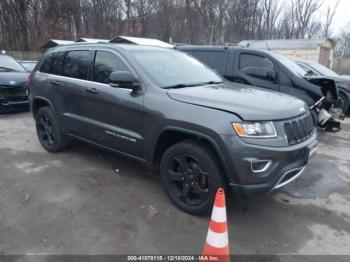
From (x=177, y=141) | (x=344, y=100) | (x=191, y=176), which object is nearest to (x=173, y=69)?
(x=177, y=141)

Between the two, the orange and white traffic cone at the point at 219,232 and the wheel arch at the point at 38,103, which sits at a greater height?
the wheel arch at the point at 38,103

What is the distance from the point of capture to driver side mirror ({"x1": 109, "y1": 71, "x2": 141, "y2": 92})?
351 centimetres

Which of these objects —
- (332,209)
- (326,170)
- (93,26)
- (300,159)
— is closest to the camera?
(300,159)

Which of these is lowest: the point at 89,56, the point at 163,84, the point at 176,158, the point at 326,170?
the point at 326,170

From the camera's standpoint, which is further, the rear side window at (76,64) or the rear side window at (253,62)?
the rear side window at (253,62)

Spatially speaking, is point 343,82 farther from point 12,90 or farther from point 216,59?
point 12,90

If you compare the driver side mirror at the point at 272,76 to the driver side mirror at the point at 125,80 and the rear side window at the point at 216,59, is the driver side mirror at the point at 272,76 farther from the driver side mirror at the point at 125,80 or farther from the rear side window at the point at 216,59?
the driver side mirror at the point at 125,80

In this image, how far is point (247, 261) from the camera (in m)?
2.74

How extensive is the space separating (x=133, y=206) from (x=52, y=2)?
31.6 metres

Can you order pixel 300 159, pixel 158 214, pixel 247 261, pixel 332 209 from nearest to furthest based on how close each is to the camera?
pixel 247 261, pixel 300 159, pixel 158 214, pixel 332 209

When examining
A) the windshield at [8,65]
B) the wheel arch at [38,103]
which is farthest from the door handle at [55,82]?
the windshield at [8,65]

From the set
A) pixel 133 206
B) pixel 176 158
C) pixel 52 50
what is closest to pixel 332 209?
pixel 176 158

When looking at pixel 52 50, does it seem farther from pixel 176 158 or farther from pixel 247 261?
pixel 247 261

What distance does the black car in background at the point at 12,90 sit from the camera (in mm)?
7930
